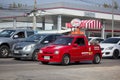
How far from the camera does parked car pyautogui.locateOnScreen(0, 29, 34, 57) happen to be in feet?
78.9

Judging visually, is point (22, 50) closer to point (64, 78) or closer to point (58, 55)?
point (58, 55)

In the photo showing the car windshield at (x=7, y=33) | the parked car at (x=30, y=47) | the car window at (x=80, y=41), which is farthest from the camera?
the car windshield at (x=7, y=33)

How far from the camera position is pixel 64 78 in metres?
13.7

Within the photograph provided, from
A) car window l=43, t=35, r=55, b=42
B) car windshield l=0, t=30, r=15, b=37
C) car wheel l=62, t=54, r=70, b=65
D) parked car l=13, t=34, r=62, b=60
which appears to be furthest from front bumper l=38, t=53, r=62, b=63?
car windshield l=0, t=30, r=15, b=37

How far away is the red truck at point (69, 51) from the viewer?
19.2 meters

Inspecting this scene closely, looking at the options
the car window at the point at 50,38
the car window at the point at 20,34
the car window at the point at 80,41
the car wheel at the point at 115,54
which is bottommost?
the car wheel at the point at 115,54

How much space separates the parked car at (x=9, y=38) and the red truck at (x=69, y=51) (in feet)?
15.1

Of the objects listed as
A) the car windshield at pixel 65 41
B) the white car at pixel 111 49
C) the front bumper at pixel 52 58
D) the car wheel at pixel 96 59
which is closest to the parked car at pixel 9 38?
the car windshield at pixel 65 41

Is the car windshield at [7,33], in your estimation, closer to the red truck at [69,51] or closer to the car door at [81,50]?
the red truck at [69,51]

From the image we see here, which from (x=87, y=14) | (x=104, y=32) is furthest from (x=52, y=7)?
(x=104, y=32)

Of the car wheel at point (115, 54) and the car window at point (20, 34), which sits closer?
the car window at point (20, 34)

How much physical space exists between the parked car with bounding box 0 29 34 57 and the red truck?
4.62 metres

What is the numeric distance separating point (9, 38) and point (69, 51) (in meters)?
6.31

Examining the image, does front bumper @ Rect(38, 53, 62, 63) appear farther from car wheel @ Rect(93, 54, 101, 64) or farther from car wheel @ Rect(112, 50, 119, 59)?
car wheel @ Rect(112, 50, 119, 59)
